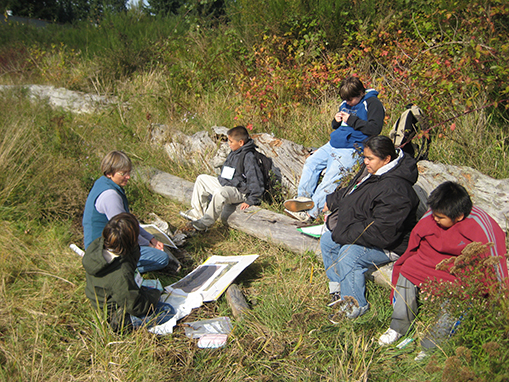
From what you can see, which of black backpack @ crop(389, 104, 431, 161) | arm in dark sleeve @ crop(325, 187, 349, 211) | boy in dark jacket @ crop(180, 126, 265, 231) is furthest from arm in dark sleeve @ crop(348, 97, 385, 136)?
boy in dark jacket @ crop(180, 126, 265, 231)

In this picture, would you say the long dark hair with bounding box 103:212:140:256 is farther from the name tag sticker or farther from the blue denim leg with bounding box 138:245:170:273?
the name tag sticker

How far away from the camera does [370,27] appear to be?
6.72m

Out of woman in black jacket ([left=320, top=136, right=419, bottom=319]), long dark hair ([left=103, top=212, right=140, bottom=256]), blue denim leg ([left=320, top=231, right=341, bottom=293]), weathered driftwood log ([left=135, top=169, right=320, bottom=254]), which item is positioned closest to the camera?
long dark hair ([left=103, top=212, right=140, bottom=256])

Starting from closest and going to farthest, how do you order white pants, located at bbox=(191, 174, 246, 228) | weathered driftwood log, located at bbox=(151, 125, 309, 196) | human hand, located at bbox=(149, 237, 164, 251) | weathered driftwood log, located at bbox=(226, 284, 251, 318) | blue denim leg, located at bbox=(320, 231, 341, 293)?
weathered driftwood log, located at bbox=(226, 284, 251, 318) → blue denim leg, located at bbox=(320, 231, 341, 293) → human hand, located at bbox=(149, 237, 164, 251) → white pants, located at bbox=(191, 174, 246, 228) → weathered driftwood log, located at bbox=(151, 125, 309, 196)

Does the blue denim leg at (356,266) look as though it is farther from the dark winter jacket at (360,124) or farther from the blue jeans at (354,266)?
the dark winter jacket at (360,124)

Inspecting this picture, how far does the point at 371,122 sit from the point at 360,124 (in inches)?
5.3

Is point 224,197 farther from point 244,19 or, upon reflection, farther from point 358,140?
point 244,19

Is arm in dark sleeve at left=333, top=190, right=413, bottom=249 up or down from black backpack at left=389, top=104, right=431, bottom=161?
down

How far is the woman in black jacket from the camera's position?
122 inches

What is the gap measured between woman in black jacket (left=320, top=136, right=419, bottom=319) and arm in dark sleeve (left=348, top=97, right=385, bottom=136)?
1.01 meters

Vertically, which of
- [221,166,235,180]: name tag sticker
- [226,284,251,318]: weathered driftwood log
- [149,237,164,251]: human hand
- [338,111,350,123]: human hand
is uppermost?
[338,111,350,123]: human hand

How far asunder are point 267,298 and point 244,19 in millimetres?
6422

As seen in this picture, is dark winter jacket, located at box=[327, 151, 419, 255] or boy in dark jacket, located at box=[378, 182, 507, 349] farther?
dark winter jacket, located at box=[327, 151, 419, 255]

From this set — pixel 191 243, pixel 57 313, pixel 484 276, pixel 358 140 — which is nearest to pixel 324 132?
pixel 358 140
